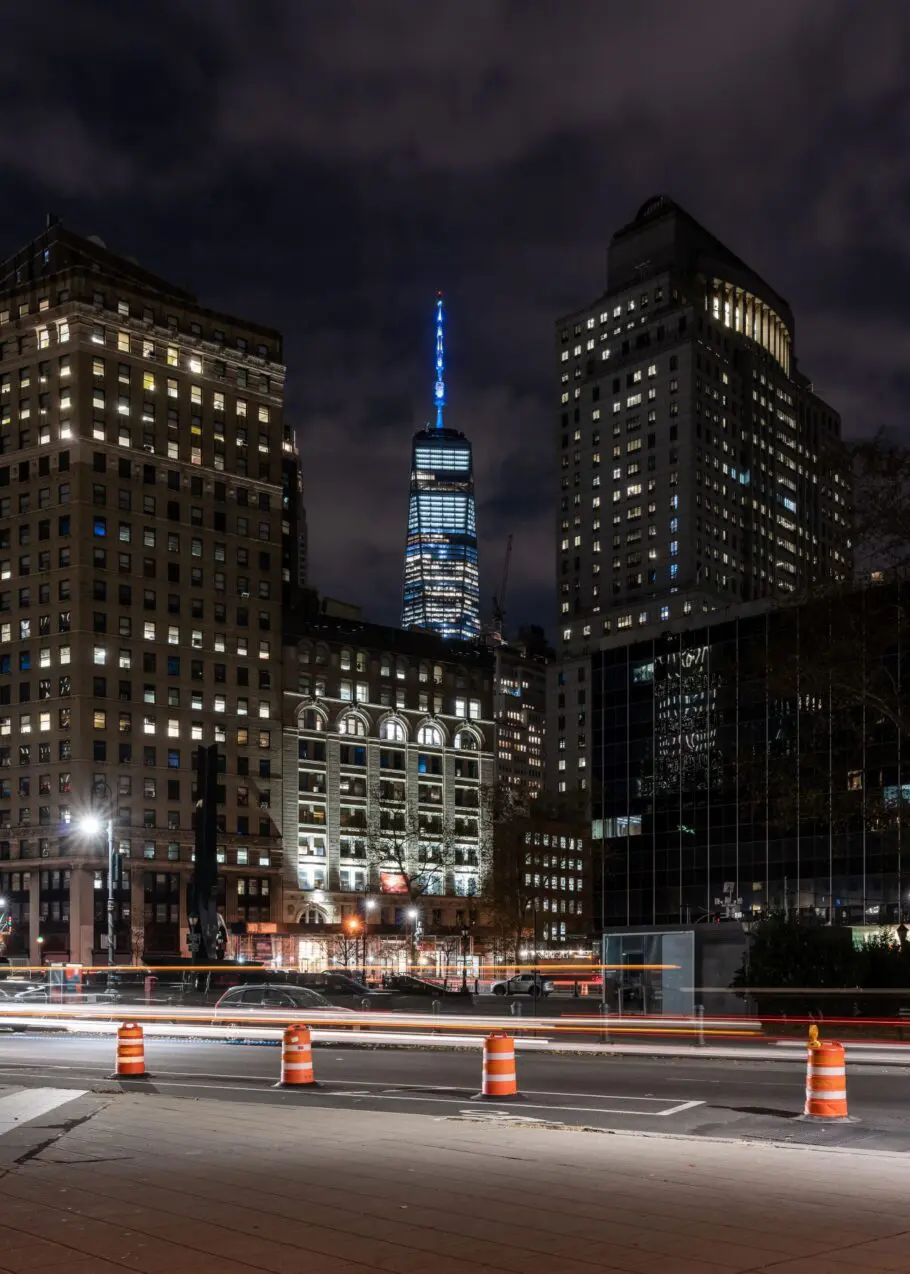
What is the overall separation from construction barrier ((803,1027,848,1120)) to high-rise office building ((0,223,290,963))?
113m

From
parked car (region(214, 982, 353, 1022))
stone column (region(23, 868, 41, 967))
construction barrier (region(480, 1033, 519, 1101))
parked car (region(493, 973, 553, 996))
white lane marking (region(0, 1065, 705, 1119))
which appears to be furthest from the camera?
A: stone column (region(23, 868, 41, 967))

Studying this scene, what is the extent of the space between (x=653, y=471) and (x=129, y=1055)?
165549 millimetres

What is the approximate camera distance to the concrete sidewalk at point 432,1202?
386 inches

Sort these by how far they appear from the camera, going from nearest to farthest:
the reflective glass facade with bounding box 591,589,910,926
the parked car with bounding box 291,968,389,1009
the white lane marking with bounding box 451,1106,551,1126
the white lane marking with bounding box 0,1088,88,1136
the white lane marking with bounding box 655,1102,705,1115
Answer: the white lane marking with bounding box 451,1106,551,1126 < the white lane marking with bounding box 0,1088,88,1136 < the white lane marking with bounding box 655,1102,705,1115 < the parked car with bounding box 291,968,389,1009 < the reflective glass facade with bounding box 591,589,910,926

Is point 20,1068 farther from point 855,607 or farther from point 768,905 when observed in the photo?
point 768,905

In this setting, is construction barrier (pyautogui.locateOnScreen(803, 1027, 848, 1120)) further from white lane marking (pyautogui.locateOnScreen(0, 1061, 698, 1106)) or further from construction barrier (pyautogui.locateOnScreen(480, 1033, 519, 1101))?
construction barrier (pyautogui.locateOnScreen(480, 1033, 519, 1101))

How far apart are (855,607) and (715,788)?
45.4 metres

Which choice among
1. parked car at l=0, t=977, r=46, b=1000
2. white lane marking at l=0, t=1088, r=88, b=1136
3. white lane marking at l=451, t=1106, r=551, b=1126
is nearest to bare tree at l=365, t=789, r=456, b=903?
parked car at l=0, t=977, r=46, b=1000

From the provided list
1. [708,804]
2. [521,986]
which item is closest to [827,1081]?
[521,986]

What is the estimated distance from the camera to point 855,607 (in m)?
42.2

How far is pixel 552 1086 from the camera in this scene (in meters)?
23.1

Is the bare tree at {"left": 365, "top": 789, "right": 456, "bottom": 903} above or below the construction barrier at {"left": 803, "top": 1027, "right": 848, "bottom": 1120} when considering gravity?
below

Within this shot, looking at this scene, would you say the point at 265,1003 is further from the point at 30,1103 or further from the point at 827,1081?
the point at 827,1081

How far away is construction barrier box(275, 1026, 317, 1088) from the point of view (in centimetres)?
2255
